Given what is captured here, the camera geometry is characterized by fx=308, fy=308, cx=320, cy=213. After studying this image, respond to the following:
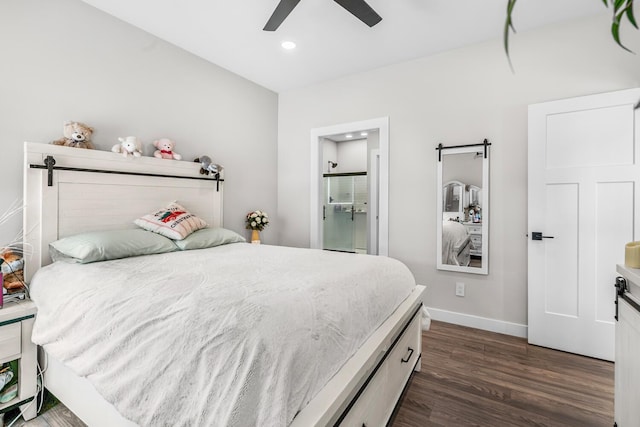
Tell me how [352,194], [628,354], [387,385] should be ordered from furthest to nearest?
[352,194] → [387,385] → [628,354]

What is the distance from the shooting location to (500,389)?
195cm

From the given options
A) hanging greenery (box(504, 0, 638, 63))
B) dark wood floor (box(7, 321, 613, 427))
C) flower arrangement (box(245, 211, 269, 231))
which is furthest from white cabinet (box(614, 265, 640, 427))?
flower arrangement (box(245, 211, 269, 231))

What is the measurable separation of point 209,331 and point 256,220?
2671 millimetres

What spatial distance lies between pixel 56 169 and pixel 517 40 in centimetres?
376

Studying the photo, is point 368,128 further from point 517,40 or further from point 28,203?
point 28,203

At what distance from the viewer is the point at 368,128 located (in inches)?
137

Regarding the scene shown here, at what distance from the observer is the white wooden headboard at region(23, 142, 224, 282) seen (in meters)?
2.01

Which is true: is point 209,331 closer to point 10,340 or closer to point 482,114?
point 10,340

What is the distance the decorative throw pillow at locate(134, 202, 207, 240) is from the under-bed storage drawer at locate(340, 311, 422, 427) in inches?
69.4

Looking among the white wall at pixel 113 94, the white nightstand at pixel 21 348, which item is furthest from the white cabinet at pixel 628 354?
the white wall at pixel 113 94

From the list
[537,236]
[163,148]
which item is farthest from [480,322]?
[163,148]

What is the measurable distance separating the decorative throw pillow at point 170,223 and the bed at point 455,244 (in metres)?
2.32

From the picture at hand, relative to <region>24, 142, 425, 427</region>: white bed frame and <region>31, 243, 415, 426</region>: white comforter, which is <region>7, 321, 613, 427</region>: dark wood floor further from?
<region>31, 243, 415, 426</region>: white comforter

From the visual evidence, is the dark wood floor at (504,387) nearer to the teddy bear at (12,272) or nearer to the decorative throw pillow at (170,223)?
the decorative throw pillow at (170,223)
